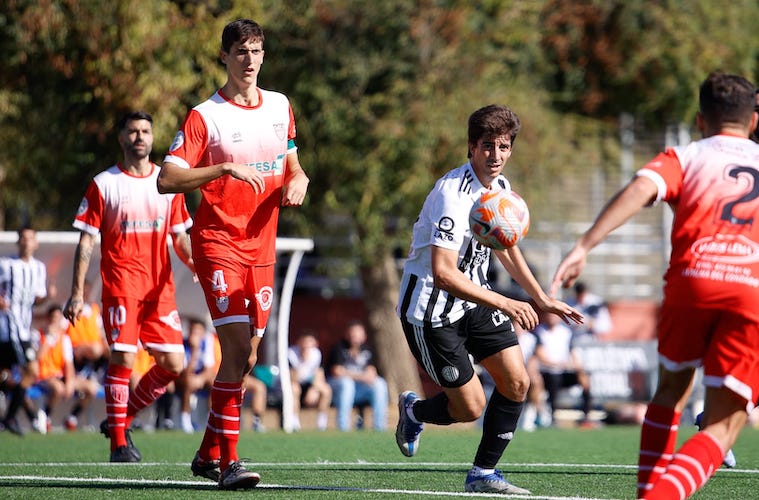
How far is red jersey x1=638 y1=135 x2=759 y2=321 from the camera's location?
5273 millimetres

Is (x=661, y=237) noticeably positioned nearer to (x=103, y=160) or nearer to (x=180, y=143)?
(x=103, y=160)

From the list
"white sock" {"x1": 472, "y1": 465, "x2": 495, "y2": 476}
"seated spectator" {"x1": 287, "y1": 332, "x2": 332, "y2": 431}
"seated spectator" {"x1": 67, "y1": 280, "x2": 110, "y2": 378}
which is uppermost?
"white sock" {"x1": 472, "y1": 465, "x2": 495, "y2": 476}

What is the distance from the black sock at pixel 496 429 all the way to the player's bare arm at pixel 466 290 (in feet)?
2.75

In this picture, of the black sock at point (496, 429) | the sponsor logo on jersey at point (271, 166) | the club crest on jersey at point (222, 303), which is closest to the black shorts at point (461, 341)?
the black sock at point (496, 429)

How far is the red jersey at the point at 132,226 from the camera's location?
954 cm

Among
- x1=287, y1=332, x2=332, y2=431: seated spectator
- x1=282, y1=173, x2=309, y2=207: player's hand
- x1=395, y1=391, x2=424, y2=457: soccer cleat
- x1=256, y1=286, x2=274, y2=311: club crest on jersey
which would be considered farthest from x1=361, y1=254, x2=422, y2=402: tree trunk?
x1=282, y1=173, x2=309, y2=207: player's hand

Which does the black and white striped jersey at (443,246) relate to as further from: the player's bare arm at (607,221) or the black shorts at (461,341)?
the player's bare arm at (607,221)

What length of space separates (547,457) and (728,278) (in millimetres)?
5190

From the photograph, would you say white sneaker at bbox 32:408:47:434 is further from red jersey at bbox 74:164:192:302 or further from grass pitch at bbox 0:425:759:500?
red jersey at bbox 74:164:192:302

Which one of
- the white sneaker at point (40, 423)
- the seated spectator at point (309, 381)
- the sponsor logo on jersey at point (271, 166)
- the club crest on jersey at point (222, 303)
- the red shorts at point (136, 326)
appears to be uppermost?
the sponsor logo on jersey at point (271, 166)

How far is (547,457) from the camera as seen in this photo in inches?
402

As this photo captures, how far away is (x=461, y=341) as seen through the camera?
287 inches

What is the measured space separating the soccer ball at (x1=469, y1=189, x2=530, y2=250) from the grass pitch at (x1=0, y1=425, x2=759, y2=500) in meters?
1.40

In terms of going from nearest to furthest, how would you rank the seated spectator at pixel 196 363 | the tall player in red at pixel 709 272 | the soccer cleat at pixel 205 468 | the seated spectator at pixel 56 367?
the tall player in red at pixel 709 272 → the soccer cleat at pixel 205 468 → the seated spectator at pixel 56 367 → the seated spectator at pixel 196 363
